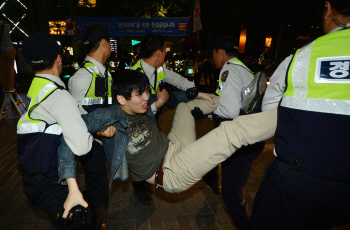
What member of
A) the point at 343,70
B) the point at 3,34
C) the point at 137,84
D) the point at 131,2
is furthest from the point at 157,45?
the point at 131,2

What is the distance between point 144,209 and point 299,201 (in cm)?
214

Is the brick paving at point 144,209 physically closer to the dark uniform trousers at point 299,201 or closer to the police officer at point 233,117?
the police officer at point 233,117

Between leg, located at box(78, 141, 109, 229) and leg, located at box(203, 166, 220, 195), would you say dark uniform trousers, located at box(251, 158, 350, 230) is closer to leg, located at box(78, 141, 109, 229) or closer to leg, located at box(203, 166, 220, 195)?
leg, located at box(78, 141, 109, 229)

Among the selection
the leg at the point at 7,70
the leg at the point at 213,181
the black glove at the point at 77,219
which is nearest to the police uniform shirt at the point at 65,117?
the black glove at the point at 77,219

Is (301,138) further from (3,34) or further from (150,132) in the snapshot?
(3,34)

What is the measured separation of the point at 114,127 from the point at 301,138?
140 centimetres

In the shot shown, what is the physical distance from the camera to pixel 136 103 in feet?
6.56

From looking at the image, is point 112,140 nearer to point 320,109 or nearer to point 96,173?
point 96,173

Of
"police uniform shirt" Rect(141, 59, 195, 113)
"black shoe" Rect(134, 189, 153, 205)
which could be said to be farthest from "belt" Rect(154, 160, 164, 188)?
"police uniform shirt" Rect(141, 59, 195, 113)

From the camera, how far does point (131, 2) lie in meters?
20.2

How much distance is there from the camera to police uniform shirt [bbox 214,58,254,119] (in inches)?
95.4

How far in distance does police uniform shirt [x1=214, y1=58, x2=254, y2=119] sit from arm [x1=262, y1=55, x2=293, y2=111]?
2.75 ft

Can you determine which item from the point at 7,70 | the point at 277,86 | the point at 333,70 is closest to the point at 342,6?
the point at 333,70

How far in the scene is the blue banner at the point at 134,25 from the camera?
1421 centimetres
